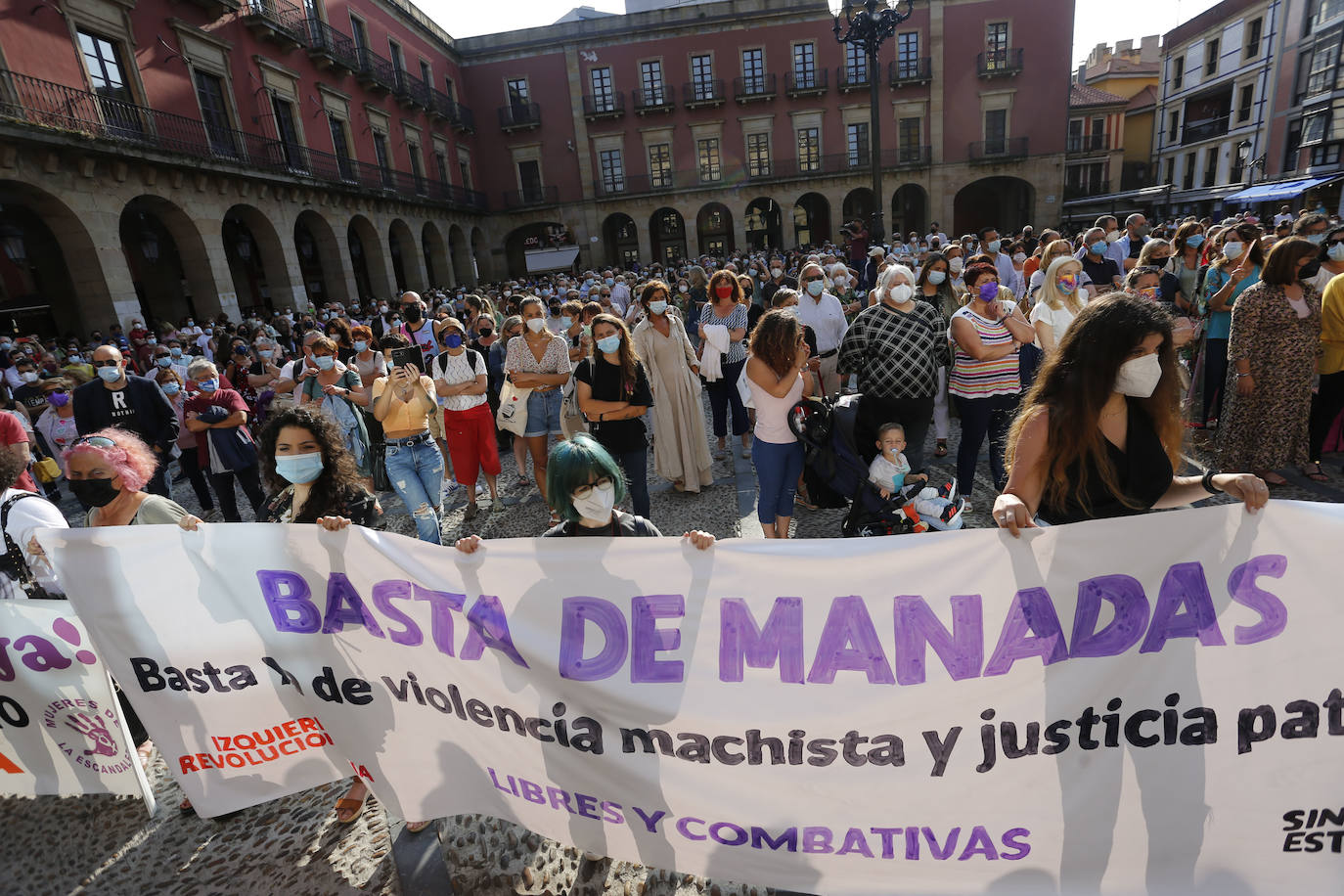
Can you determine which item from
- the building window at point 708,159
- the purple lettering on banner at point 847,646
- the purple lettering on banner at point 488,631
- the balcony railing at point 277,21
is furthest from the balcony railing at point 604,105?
the purple lettering on banner at point 847,646

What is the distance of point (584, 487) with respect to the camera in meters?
2.18

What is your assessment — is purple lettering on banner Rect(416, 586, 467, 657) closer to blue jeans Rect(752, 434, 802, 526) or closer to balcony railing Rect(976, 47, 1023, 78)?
blue jeans Rect(752, 434, 802, 526)

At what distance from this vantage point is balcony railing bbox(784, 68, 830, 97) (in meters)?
30.5

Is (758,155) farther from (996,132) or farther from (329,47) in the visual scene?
(329,47)

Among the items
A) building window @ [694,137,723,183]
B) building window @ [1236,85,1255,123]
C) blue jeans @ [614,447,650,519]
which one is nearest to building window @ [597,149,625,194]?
building window @ [694,137,723,183]

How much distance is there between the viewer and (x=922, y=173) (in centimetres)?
3055

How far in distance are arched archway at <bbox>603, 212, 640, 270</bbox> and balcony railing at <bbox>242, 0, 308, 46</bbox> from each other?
17647 millimetres

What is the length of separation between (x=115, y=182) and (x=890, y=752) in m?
17.2

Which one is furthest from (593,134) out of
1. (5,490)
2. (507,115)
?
(5,490)

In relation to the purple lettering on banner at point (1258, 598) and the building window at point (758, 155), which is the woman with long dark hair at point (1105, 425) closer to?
the purple lettering on banner at point (1258, 598)

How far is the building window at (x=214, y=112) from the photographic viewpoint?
53.8ft

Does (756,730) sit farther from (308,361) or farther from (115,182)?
(115,182)

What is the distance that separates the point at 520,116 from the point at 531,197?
3.72 m

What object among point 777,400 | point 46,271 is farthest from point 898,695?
point 46,271
